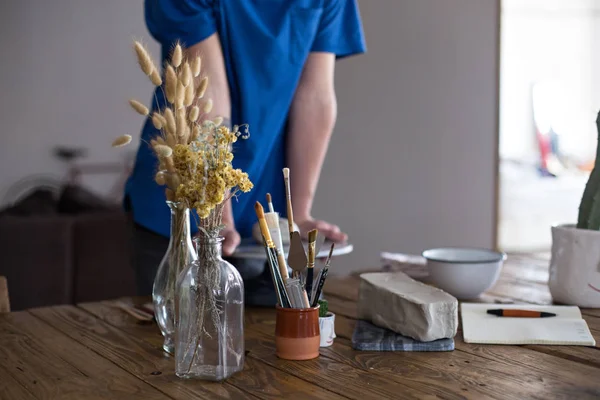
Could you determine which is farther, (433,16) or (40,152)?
(40,152)

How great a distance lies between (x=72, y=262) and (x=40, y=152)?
1.46 meters

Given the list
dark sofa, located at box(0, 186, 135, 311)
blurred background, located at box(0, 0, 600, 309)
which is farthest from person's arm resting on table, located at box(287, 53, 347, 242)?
dark sofa, located at box(0, 186, 135, 311)

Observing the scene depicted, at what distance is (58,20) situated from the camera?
4.36 meters

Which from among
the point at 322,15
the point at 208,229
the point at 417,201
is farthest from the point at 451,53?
the point at 208,229

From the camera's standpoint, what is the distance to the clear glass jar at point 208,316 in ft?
3.33

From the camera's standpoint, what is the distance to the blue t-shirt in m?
1.59

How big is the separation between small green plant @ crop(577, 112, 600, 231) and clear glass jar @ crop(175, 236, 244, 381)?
0.76 metres

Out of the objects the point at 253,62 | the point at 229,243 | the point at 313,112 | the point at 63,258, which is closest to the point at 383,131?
the point at 63,258

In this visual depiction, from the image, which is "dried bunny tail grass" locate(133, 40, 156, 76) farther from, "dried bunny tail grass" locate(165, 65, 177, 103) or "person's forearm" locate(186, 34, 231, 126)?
"person's forearm" locate(186, 34, 231, 126)

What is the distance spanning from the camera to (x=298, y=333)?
1095 mm

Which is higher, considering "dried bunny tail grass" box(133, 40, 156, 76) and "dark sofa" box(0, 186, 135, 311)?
"dried bunny tail grass" box(133, 40, 156, 76)

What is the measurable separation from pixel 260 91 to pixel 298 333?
71 cm

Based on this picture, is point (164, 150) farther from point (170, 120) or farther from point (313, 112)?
point (313, 112)

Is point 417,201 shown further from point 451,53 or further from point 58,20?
point 58,20
